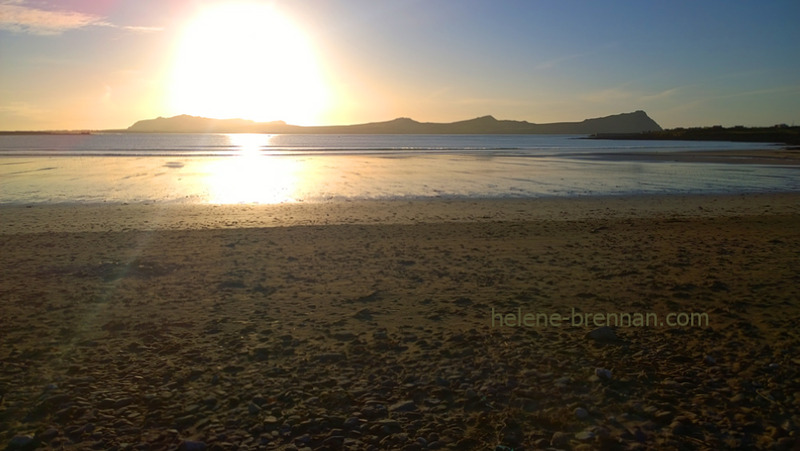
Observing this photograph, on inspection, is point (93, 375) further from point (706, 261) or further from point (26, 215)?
point (26, 215)

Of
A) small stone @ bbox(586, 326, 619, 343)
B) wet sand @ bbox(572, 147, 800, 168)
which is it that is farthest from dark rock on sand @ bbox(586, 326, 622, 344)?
wet sand @ bbox(572, 147, 800, 168)

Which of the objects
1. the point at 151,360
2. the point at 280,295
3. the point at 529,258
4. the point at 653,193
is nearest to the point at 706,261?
the point at 529,258

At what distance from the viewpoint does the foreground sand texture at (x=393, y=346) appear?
446cm

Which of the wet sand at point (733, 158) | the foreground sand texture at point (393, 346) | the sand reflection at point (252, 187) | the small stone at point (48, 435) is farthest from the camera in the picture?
the wet sand at point (733, 158)

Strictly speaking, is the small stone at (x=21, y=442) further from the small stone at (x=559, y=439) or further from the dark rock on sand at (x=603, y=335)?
the dark rock on sand at (x=603, y=335)

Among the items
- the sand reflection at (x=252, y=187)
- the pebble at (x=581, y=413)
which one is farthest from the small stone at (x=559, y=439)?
the sand reflection at (x=252, y=187)

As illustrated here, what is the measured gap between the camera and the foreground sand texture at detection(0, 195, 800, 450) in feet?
14.6

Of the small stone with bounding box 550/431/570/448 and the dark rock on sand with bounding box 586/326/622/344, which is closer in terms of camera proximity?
the small stone with bounding box 550/431/570/448

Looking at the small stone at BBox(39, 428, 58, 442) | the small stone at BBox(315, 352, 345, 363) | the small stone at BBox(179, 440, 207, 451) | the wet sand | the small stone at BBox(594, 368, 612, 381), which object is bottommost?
the small stone at BBox(179, 440, 207, 451)

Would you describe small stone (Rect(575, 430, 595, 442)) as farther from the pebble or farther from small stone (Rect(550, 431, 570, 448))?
the pebble

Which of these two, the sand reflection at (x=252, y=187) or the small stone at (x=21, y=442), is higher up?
the sand reflection at (x=252, y=187)

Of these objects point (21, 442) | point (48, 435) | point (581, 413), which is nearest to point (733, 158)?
point (581, 413)

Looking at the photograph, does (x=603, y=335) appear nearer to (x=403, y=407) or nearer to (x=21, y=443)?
(x=403, y=407)

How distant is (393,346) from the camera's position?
6109 millimetres
